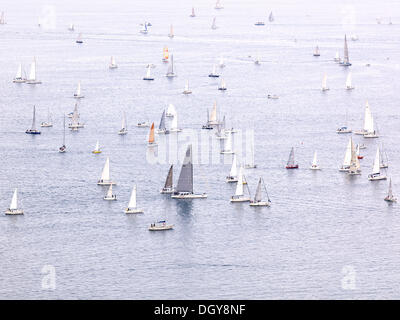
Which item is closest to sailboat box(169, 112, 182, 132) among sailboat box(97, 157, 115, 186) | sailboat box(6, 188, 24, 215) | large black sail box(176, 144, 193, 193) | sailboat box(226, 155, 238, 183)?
sailboat box(226, 155, 238, 183)

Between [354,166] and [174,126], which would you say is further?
[174,126]

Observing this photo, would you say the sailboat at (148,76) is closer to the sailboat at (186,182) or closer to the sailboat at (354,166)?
the sailboat at (354,166)

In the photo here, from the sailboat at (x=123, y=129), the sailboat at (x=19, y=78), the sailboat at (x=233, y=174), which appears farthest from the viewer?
the sailboat at (x=19, y=78)

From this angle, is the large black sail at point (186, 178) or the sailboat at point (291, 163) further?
the sailboat at point (291, 163)

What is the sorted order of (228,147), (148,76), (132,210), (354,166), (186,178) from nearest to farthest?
(132,210) → (186,178) → (354,166) → (228,147) → (148,76)

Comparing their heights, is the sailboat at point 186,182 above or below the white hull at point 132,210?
above

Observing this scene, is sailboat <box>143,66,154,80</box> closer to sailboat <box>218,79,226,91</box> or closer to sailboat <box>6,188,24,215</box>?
sailboat <box>218,79,226,91</box>

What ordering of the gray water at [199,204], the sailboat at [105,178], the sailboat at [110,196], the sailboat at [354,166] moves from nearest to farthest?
1. the gray water at [199,204]
2. the sailboat at [110,196]
3. the sailboat at [105,178]
4. the sailboat at [354,166]

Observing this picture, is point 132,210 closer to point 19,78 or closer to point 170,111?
point 170,111

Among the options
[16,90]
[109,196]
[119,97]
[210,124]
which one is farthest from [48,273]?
[16,90]

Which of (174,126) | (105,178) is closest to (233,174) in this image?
(105,178)

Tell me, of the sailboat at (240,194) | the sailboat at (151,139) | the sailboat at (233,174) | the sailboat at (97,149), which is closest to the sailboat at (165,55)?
the sailboat at (151,139)
